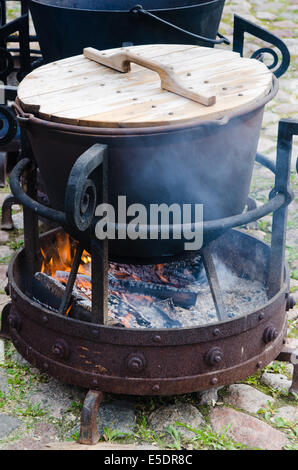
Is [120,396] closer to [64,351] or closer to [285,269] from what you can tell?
[64,351]

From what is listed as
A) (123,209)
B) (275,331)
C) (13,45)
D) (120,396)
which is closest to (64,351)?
(120,396)

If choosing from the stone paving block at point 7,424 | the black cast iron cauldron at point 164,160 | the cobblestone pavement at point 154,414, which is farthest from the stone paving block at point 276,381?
the stone paving block at point 7,424

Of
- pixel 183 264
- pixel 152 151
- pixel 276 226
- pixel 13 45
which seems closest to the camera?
pixel 152 151

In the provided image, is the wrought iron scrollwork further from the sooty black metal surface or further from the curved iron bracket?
the curved iron bracket

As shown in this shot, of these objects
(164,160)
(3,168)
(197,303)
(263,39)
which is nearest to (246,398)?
(197,303)

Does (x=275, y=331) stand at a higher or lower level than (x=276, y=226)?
lower

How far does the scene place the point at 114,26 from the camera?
3.17 meters

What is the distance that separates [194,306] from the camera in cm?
284

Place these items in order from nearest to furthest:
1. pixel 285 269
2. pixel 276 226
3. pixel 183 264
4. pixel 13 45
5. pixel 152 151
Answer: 1. pixel 152 151
2. pixel 276 226
3. pixel 285 269
4. pixel 183 264
5. pixel 13 45

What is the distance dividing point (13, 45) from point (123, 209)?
4.82m

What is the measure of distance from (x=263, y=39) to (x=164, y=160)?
127cm

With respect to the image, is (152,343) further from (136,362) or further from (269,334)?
(269,334)

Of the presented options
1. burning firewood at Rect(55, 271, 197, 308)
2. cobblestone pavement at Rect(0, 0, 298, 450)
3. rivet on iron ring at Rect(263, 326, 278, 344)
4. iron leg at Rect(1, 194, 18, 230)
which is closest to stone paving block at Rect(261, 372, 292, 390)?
cobblestone pavement at Rect(0, 0, 298, 450)

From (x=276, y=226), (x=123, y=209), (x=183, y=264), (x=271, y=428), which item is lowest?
(x=271, y=428)
